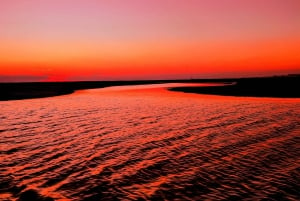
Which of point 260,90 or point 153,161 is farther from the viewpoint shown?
point 260,90

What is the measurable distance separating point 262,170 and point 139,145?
23.2 feet

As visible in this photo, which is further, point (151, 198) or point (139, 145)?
point (139, 145)

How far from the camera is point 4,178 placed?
10688 millimetres

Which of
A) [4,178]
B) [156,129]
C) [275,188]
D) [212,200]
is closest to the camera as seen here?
[212,200]

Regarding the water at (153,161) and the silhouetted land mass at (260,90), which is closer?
the water at (153,161)

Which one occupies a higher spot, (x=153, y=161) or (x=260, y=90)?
(x=260, y=90)

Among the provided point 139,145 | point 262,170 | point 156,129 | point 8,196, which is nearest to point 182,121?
point 156,129

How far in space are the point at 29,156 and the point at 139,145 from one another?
6.01 metres

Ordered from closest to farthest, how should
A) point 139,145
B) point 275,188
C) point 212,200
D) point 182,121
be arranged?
point 212,200 → point 275,188 → point 139,145 → point 182,121

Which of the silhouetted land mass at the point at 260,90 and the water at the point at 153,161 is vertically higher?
the silhouetted land mass at the point at 260,90

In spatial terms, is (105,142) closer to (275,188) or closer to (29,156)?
(29,156)

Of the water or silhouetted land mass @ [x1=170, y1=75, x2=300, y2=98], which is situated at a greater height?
silhouetted land mass @ [x1=170, y1=75, x2=300, y2=98]

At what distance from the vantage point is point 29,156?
1358cm

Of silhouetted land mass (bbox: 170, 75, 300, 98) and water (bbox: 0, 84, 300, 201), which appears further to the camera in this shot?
silhouetted land mass (bbox: 170, 75, 300, 98)
